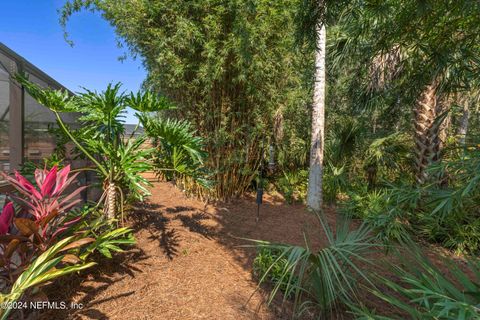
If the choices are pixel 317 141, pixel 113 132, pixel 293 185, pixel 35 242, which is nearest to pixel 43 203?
pixel 35 242

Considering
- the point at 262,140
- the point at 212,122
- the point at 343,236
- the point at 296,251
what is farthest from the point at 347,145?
the point at 296,251

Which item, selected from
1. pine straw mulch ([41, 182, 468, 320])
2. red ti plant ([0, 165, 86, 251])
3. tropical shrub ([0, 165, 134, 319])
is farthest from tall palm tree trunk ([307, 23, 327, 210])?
red ti plant ([0, 165, 86, 251])

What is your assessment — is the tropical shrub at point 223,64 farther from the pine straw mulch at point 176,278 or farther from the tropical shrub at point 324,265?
the tropical shrub at point 324,265

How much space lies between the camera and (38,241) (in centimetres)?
154

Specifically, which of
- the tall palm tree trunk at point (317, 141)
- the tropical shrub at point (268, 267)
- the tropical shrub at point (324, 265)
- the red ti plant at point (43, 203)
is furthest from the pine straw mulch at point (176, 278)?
the tall palm tree trunk at point (317, 141)

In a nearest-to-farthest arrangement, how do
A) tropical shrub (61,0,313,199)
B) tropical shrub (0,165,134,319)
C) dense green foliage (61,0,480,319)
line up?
tropical shrub (0,165,134,319)
dense green foliage (61,0,480,319)
tropical shrub (61,0,313,199)

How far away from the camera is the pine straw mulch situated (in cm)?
183

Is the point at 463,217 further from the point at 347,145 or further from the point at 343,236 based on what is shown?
the point at 343,236

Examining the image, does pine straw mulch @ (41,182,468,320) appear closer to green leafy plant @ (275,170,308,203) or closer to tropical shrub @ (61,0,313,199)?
tropical shrub @ (61,0,313,199)

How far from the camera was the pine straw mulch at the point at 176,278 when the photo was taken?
1.83 m

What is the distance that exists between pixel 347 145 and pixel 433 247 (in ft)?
7.86

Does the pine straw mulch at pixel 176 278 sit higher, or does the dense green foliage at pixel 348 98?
the dense green foliage at pixel 348 98

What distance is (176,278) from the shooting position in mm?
2277

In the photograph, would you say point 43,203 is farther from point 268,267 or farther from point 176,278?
point 268,267
